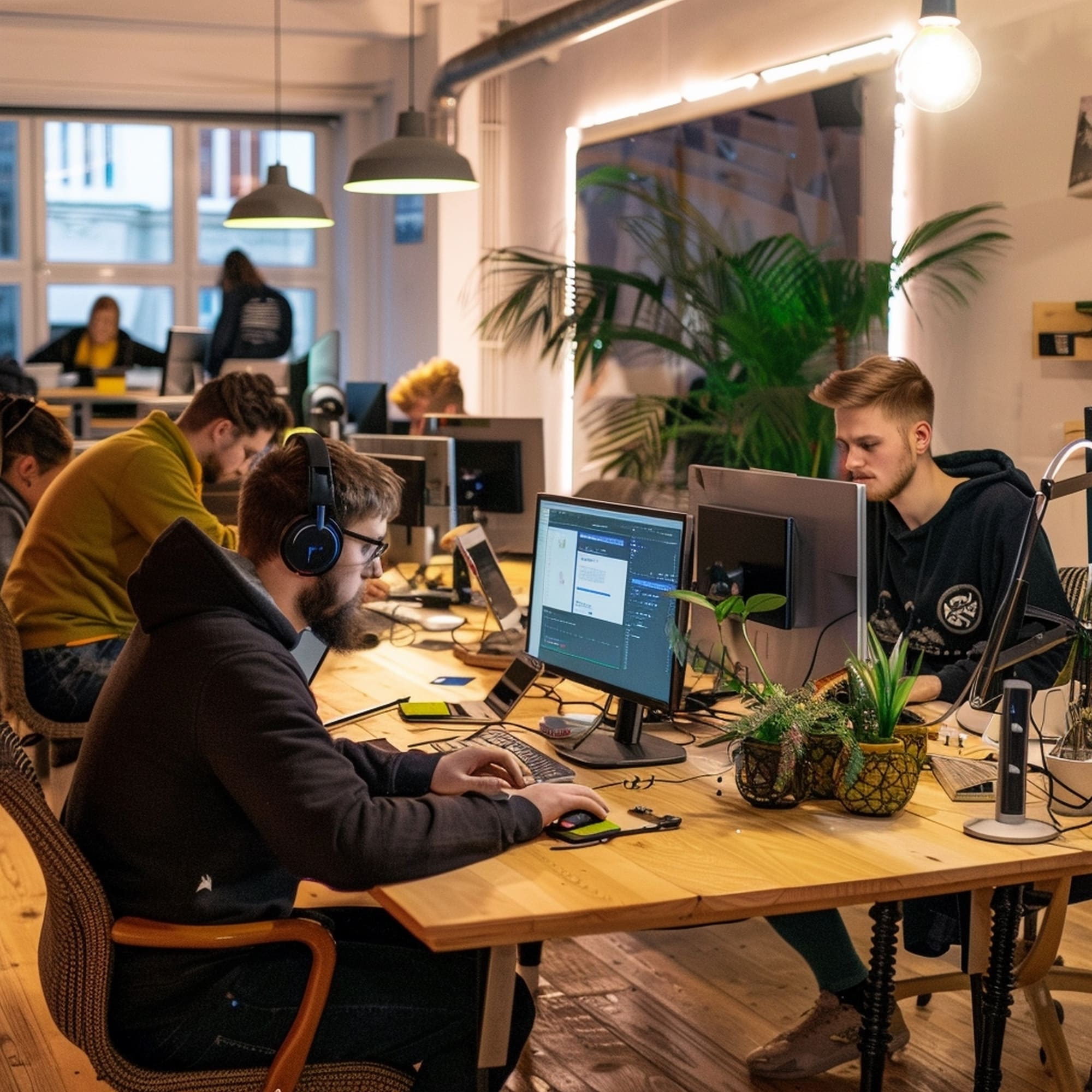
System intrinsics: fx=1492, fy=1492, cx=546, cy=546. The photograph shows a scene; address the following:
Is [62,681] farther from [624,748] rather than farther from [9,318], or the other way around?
[9,318]

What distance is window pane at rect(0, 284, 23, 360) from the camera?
973cm

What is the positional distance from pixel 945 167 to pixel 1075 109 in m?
0.59

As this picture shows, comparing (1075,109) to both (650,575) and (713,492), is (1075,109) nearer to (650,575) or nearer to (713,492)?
(713,492)

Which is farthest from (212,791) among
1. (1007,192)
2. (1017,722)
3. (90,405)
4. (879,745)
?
(90,405)

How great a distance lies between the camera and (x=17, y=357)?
972 cm

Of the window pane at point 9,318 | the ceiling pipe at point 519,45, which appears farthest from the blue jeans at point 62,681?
the window pane at point 9,318

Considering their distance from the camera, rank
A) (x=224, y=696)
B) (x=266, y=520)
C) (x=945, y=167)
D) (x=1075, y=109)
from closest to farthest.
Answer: (x=224, y=696) → (x=266, y=520) → (x=1075, y=109) → (x=945, y=167)

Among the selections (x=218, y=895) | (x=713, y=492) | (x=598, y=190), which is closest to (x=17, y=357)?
(x=598, y=190)

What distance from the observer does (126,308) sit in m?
10.0

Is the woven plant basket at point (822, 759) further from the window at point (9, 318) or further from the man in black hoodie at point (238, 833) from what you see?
the window at point (9, 318)

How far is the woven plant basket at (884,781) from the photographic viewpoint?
2.11 meters

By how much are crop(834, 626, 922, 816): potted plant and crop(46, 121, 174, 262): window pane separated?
8.68 meters

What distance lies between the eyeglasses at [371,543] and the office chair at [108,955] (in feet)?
1.78

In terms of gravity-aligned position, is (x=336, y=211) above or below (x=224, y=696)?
above
